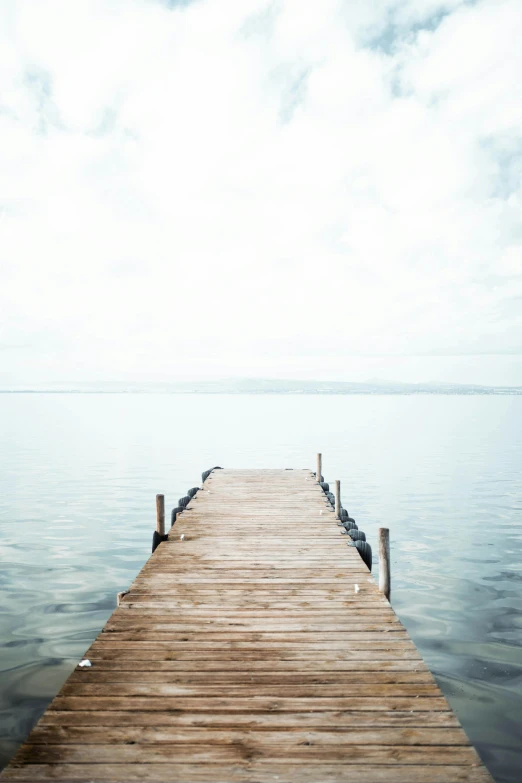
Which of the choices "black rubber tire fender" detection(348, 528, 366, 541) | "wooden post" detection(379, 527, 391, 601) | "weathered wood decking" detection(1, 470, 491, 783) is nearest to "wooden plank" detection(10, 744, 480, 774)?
"weathered wood decking" detection(1, 470, 491, 783)

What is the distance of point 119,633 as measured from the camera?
20.3 ft

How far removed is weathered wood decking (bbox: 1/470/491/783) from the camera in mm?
3912

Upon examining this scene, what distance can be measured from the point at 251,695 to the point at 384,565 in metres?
3.51

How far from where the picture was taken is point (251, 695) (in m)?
4.82

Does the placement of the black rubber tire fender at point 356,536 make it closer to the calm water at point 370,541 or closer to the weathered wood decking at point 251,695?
the calm water at point 370,541

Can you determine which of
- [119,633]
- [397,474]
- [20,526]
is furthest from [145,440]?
[119,633]

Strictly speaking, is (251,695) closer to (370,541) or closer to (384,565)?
(384,565)

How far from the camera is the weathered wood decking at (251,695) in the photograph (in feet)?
12.8

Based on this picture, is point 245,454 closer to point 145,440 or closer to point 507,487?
point 145,440

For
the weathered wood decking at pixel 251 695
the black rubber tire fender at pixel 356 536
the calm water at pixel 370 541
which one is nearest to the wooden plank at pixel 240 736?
the weathered wood decking at pixel 251 695

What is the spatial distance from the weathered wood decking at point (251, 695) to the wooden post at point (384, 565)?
238 millimetres

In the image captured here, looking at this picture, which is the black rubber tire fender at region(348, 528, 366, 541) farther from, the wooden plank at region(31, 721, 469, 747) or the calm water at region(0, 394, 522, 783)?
the wooden plank at region(31, 721, 469, 747)

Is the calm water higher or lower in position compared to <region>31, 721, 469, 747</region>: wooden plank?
lower

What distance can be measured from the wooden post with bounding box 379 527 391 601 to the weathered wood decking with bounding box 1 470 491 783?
0.78ft
